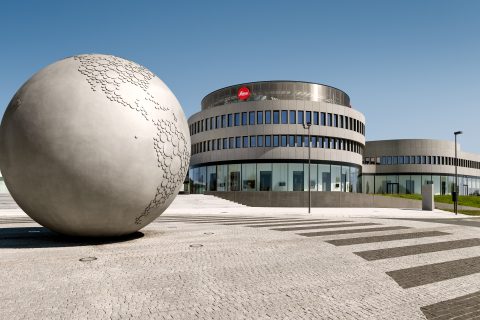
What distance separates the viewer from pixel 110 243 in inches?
391

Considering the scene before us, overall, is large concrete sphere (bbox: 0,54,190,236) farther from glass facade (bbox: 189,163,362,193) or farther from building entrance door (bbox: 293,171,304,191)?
building entrance door (bbox: 293,171,304,191)

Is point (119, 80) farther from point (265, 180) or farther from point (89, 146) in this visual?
point (265, 180)

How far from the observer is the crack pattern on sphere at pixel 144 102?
29.4ft

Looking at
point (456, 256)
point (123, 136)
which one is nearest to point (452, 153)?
point (456, 256)

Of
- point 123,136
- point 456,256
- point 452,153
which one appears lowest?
point 456,256

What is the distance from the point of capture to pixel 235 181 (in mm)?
47312

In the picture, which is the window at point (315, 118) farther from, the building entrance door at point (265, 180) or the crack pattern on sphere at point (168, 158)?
the crack pattern on sphere at point (168, 158)

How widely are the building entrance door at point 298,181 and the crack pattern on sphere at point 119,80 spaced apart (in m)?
36.8

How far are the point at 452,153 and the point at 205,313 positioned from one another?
82467mm

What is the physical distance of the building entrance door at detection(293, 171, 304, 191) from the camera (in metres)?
45.1

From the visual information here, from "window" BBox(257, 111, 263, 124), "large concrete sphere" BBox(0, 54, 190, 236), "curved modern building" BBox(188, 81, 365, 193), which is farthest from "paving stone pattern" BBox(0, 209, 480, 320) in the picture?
"window" BBox(257, 111, 263, 124)

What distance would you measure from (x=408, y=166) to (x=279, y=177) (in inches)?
1538

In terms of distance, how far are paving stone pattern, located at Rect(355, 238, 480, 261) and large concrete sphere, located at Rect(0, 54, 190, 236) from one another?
5.42 m

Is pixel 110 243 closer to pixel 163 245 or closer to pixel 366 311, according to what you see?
pixel 163 245
